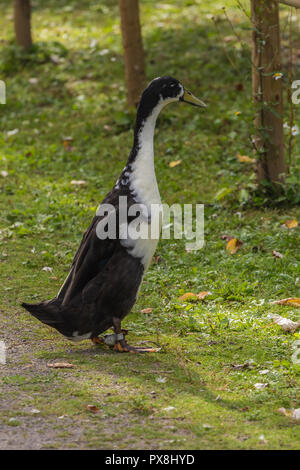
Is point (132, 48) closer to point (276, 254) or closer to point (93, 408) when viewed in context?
point (276, 254)

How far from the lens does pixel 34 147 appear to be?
911 cm

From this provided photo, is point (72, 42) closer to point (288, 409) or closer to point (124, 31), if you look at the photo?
point (124, 31)

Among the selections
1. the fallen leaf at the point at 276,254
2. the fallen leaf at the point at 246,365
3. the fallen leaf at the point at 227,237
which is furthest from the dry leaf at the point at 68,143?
the fallen leaf at the point at 246,365

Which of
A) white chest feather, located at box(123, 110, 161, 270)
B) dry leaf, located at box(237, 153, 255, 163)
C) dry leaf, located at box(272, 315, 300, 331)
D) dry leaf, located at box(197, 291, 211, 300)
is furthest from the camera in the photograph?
dry leaf, located at box(237, 153, 255, 163)

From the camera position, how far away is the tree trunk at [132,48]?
872 centimetres

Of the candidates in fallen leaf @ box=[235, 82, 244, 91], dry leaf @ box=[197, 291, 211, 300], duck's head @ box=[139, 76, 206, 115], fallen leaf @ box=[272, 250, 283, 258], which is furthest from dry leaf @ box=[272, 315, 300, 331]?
fallen leaf @ box=[235, 82, 244, 91]

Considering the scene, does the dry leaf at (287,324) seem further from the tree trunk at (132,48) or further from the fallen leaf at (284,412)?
the tree trunk at (132,48)

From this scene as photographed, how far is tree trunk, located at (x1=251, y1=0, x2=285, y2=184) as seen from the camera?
6.73 meters

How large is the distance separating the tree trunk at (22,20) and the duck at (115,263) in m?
6.86

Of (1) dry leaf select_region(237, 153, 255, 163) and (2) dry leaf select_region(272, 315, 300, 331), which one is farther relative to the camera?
(1) dry leaf select_region(237, 153, 255, 163)

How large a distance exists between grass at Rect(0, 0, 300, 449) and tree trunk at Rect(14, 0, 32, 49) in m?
0.29

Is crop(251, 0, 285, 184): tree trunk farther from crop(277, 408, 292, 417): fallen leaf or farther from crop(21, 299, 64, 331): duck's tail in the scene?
crop(277, 408, 292, 417): fallen leaf

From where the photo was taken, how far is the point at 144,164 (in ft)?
15.6

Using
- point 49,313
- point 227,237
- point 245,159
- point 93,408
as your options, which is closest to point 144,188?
point 49,313
